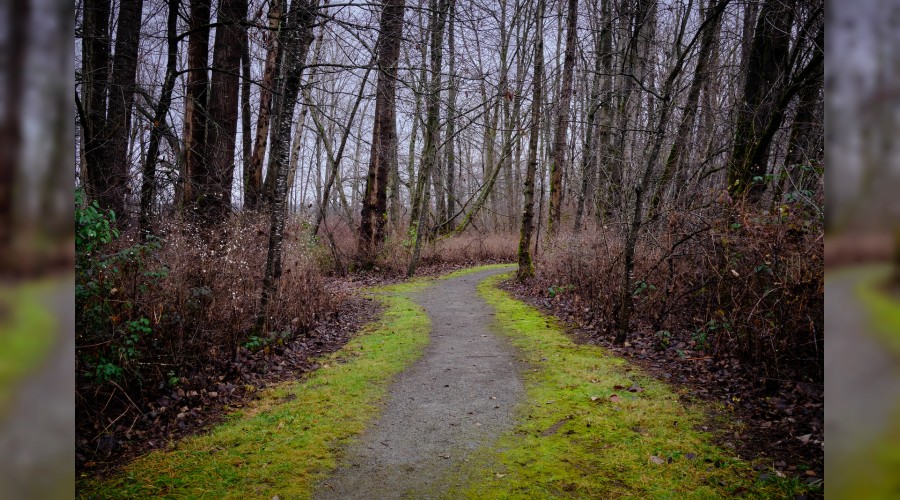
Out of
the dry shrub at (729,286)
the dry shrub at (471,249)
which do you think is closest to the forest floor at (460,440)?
the dry shrub at (729,286)

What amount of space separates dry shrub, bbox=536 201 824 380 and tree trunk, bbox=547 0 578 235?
4.61 metres

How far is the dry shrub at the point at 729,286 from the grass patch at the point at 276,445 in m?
3.73

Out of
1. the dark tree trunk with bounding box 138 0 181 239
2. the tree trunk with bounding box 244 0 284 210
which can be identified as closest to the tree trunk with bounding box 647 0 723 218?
the dark tree trunk with bounding box 138 0 181 239

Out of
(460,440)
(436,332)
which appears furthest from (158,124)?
(460,440)

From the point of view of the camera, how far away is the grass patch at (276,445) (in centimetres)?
355

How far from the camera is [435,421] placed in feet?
15.8

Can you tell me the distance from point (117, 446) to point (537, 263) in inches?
456

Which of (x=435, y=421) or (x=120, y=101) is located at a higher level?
(x=120, y=101)

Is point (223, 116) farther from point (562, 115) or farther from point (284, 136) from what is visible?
point (562, 115)
